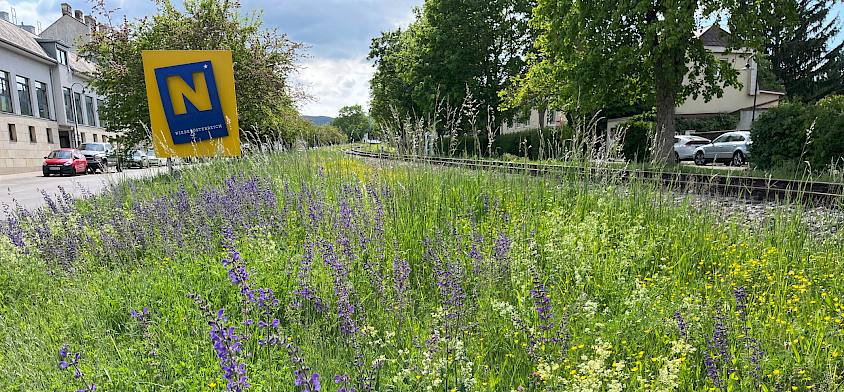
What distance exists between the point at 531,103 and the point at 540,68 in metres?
3.31

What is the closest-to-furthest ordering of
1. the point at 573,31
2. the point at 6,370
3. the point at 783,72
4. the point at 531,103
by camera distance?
the point at 6,370, the point at 573,31, the point at 531,103, the point at 783,72

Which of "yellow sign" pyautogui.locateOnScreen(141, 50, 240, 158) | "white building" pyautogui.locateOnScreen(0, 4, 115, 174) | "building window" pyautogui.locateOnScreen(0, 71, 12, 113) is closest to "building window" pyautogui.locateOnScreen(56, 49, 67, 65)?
"white building" pyautogui.locateOnScreen(0, 4, 115, 174)

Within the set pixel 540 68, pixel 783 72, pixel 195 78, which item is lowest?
pixel 195 78

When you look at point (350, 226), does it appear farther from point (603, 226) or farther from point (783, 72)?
point (783, 72)

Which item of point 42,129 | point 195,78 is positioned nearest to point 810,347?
point 195,78

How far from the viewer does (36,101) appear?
36.5m

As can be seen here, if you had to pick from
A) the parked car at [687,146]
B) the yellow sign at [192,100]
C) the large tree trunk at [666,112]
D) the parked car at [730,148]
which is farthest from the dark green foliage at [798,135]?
the yellow sign at [192,100]

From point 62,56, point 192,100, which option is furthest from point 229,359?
point 62,56

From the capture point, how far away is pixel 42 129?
121 feet

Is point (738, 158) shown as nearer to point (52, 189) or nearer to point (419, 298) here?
point (419, 298)

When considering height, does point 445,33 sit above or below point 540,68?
above

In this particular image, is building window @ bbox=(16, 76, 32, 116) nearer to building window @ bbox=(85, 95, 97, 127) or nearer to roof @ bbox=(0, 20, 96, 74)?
roof @ bbox=(0, 20, 96, 74)

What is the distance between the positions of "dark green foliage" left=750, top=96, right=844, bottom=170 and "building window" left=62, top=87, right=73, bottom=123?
1949 inches

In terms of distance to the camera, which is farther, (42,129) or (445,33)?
(42,129)
